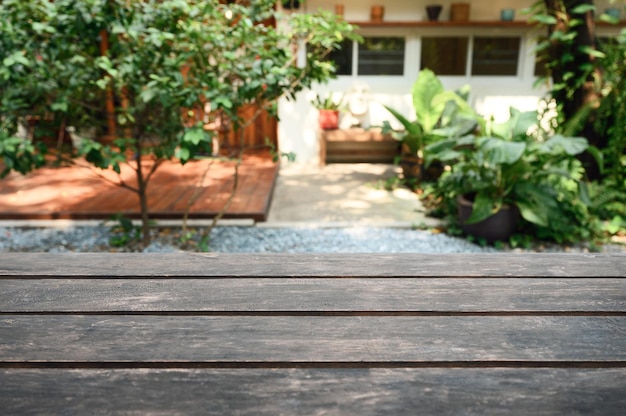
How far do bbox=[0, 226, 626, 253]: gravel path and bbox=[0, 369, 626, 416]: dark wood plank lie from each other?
3.02m

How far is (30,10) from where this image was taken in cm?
314

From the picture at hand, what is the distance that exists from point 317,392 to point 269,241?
335 centimetres

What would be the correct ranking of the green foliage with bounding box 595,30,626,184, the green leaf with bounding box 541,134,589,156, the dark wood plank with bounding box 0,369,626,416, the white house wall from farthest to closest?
the white house wall < the green foliage with bounding box 595,30,626,184 < the green leaf with bounding box 541,134,589,156 < the dark wood plank with bounding box 0,369,626,416

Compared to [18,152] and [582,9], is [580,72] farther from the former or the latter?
[18,152]

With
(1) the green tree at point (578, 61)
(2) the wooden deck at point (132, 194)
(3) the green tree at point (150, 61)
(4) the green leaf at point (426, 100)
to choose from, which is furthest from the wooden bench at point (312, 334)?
(4) the green leaf at point (426, 100)

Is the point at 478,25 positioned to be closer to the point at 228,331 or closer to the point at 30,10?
the point at 30,10

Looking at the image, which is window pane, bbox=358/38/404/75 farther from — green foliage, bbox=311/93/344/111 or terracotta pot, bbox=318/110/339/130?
terracotta pot, bbox=318/110/339/130

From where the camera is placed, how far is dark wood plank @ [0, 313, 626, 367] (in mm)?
852

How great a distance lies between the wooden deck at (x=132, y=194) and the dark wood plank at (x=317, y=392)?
3537mm

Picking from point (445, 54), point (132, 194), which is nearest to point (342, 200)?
point (132, 194)

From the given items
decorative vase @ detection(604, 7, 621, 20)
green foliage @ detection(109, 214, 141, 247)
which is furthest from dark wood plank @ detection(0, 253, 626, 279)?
decorative vase @ detection(604, 7, 621, 20)

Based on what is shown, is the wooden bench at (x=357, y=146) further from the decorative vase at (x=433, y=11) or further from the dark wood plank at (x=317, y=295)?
the dark wood plank at (x=317, y=295)

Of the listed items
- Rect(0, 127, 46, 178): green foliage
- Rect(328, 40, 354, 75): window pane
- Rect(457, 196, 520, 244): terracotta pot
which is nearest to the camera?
Rect(0, 127, 46, 178): green foliage

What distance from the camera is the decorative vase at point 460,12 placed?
702 cm
